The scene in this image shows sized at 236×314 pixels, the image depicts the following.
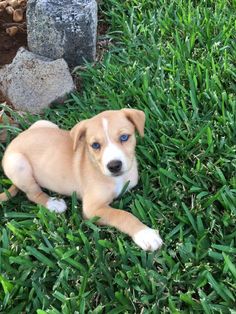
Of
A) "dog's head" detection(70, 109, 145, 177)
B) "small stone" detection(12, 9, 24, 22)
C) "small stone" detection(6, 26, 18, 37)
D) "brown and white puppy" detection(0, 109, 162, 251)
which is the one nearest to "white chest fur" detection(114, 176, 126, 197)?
"brown and white puppy" detection(0, 109, 162, 251)

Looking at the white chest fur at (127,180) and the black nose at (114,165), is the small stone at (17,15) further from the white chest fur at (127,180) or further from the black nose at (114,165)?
the black nose at (114,165)

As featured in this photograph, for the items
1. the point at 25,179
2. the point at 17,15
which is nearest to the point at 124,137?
the point at 25,179

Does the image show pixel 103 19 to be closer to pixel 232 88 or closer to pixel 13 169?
pixel 232 88

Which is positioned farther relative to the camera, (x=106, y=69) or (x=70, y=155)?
(x=106, y=69)

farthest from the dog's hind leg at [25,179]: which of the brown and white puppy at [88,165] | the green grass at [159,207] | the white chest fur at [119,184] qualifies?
the white chest fur at [119,184]

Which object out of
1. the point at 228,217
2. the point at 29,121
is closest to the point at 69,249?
the point at 228,217

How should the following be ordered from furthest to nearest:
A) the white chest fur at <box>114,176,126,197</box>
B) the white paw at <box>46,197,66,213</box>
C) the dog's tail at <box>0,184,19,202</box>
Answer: the dog's tail at <box>0,184,19,202</box>, the white paw at <box>46,197,66,213</box>, the white chest fur at <box>114,176,126,197</box>

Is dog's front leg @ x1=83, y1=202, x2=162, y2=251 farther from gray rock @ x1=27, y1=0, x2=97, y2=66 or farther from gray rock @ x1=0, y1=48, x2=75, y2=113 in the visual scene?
gray rock @ x1=27, y1=0, x2=97, y2=66
